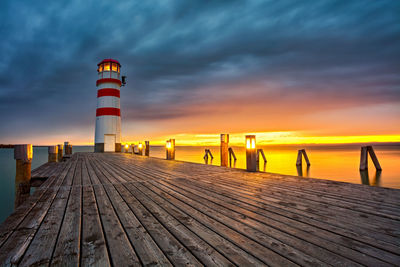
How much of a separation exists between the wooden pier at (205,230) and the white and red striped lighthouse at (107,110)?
15499mm

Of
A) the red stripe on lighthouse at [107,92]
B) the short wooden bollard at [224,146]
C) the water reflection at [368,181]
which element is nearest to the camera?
the short wooden bollard at [224,146]

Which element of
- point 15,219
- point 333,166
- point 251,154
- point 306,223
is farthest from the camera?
point 333,166

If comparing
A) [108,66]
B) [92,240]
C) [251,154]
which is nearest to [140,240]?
[92,240]

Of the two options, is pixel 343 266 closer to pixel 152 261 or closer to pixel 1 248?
pixel 152 261

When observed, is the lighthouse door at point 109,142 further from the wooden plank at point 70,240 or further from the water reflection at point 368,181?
the water reflection at point 368,181

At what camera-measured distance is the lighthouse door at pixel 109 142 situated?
17.6 meters

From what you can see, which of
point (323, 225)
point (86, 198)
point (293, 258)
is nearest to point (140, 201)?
point (86, 198)

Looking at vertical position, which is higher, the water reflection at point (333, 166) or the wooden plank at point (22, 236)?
the wooden plank at point (22, 236)

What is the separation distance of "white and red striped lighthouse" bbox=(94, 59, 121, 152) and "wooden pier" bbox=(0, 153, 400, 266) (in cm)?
1550

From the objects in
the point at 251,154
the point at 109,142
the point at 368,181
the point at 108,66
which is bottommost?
the point at 368,181

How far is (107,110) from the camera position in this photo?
57.2 ft

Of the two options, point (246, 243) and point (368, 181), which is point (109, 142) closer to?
point (246, 243)

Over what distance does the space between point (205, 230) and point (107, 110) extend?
18.0 meters

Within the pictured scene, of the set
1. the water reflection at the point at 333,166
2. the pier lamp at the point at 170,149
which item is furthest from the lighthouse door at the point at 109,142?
the water reflection at the point at 333,166
